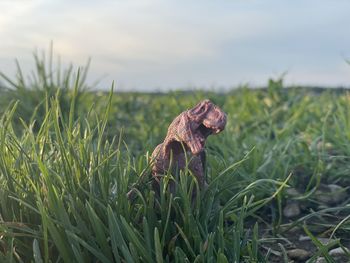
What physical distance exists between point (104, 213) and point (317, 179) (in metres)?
1.35

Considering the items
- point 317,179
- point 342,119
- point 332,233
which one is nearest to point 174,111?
point 342,119

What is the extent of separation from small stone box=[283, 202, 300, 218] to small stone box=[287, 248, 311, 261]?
18.0 inches

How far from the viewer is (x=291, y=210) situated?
9.66 feet

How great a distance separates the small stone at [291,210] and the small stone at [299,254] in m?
0.46

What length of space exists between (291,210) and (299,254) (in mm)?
515

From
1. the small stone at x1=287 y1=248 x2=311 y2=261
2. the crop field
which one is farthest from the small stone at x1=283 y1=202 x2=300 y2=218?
the small stone at x1=287 y1=248 x2=311 y2=261

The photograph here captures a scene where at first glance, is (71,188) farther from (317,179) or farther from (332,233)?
(317,179)

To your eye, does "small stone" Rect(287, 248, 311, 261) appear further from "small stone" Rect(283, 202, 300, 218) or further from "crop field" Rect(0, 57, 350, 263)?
"small stone" Rect(283, 202, 300, 218)

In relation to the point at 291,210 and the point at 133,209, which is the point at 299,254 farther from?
the point at 133,209

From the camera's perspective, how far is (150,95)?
7.77 metres

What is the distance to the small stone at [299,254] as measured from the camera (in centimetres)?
243

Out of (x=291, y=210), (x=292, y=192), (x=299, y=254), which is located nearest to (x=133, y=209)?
(x=299, y=254)

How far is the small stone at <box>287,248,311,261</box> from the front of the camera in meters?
2.43

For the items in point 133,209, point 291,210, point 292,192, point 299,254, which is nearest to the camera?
point 133,209
